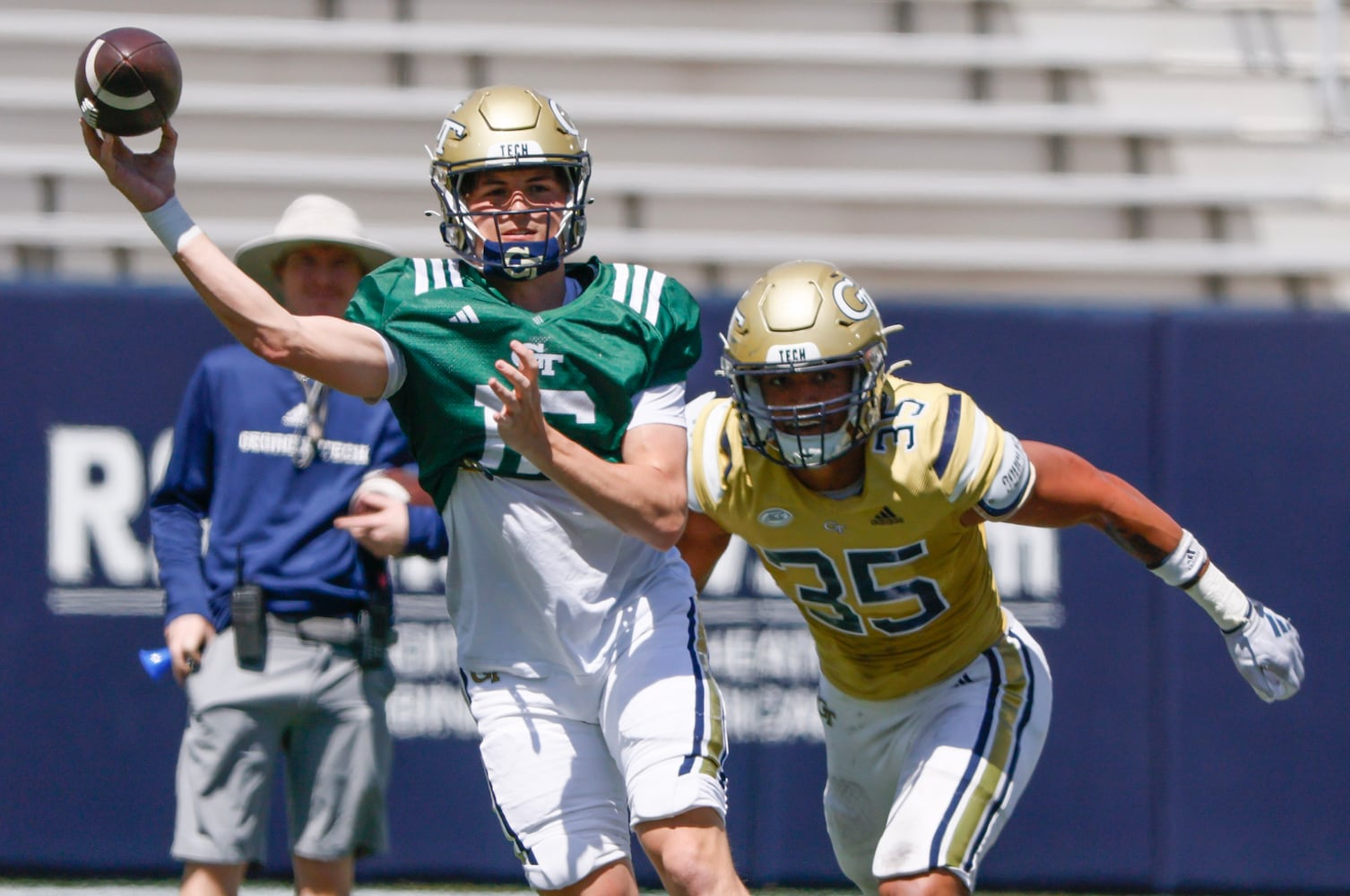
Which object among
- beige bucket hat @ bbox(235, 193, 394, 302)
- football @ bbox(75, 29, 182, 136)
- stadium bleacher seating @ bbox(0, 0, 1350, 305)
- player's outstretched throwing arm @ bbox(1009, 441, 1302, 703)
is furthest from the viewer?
stadium bleacher seating @ bbox(0, 0, 1350, 305)

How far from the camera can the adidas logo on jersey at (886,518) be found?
334 centimetres

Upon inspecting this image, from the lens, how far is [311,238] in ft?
13.1

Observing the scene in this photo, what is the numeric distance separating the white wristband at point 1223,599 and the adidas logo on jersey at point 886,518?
690 mm

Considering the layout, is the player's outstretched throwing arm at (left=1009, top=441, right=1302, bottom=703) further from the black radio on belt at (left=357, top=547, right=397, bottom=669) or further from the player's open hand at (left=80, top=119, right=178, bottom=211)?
the player's open hand at (left=80, top=119, right=178, bottom=211)

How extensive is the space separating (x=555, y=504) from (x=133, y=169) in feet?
3.08

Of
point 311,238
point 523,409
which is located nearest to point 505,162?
point 523,409

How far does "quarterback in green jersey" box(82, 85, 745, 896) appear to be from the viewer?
3061mm

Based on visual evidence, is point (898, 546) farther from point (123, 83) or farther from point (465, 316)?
point (123, 83)

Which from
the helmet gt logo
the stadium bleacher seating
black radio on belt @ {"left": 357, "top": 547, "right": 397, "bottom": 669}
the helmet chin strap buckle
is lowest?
black radio on belt @ {"left": 357, "top": 547, "right": 397, "bottom": 669}

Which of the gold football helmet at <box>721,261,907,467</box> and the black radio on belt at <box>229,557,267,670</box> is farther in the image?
the black radio on belt at <box>229,557,267,670</box>

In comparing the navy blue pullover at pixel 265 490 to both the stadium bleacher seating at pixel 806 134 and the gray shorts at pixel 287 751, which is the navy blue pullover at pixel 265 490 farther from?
the stadium bleacher seating at pixel 806 134

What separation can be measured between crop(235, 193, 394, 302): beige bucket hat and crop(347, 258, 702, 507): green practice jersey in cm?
83

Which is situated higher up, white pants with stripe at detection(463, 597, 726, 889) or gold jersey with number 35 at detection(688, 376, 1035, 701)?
gold jersey with number 35 at detection(688, 376, 1035, 701)

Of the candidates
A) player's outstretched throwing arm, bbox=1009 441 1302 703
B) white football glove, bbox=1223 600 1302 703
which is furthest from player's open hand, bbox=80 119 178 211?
white football glove, bbox=1223 600 1302 703
